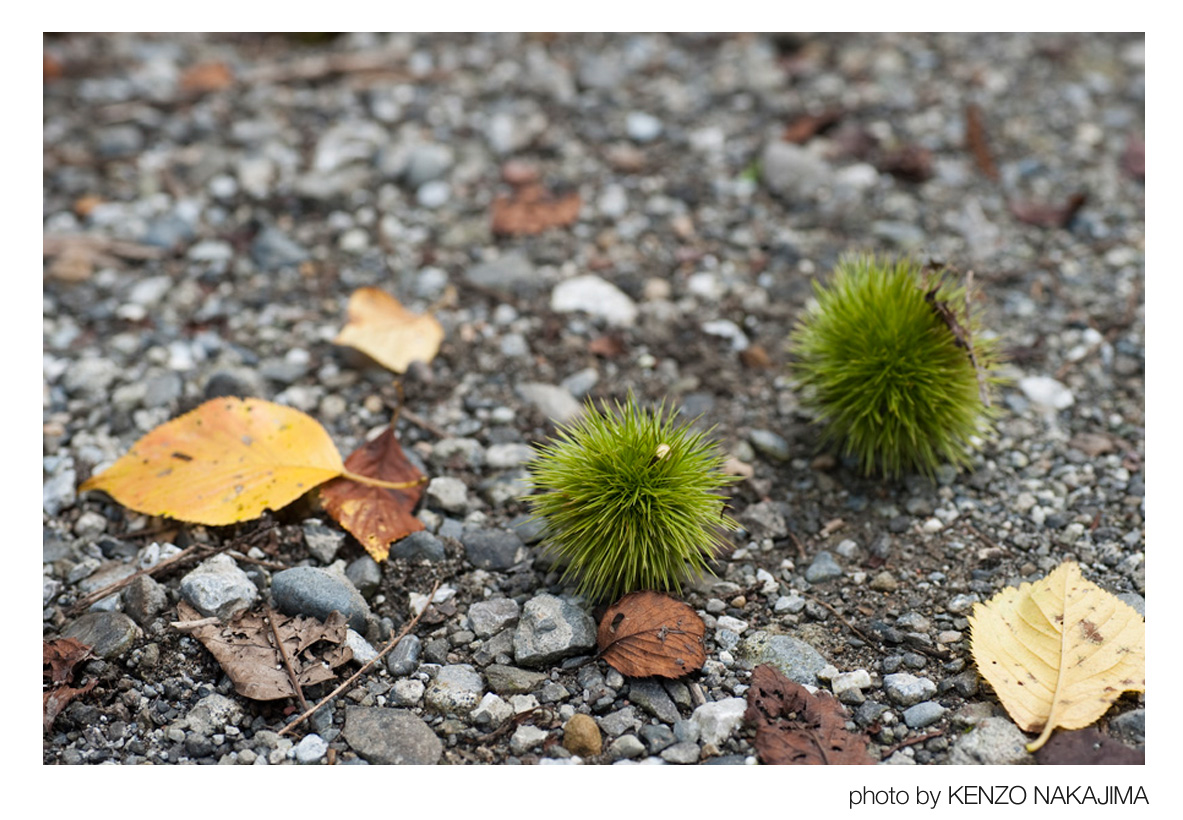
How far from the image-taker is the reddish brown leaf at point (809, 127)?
5156 mm

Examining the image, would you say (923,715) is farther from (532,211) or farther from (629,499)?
(532,211)

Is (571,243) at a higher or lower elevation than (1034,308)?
higher

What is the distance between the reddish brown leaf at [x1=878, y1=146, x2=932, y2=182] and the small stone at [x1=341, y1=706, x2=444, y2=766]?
3455 mm

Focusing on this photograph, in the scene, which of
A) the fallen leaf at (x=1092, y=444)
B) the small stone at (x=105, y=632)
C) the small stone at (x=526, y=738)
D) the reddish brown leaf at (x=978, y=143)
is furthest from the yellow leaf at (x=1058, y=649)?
the reddish brown leaf at (x=978, y=143)

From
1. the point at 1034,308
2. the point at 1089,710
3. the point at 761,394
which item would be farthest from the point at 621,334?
the point at 1089,710

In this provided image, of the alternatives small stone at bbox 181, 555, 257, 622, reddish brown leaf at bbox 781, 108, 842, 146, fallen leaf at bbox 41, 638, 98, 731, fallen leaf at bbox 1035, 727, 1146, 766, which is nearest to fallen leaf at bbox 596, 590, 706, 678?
fallen leaf at bbox 1035, 727, 1146, 766

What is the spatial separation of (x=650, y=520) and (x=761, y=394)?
4.06ft

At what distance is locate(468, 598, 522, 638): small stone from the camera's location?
313 centimetres

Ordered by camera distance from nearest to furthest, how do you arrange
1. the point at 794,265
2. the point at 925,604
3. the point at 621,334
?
the point at 925,604 → the point at 621,334 → the point at 794,265

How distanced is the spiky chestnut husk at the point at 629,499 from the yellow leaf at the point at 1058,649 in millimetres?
832

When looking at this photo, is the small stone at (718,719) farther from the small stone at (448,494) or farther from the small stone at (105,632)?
the small stone at (105,632)

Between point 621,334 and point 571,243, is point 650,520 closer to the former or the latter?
point 621,334

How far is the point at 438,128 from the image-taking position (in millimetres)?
5246

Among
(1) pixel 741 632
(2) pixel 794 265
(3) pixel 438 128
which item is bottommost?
(1) pixel 741 632
